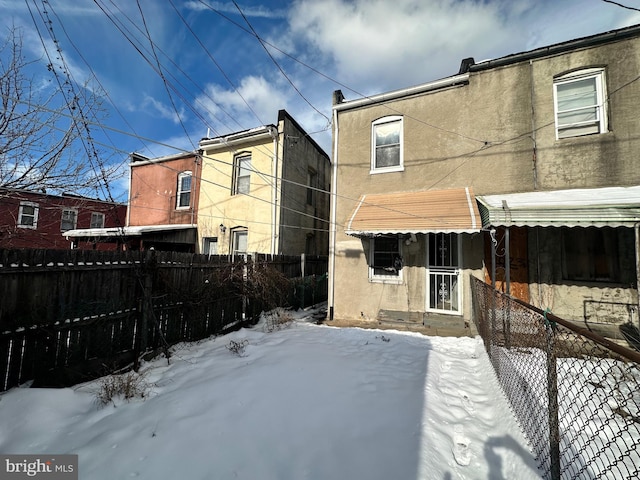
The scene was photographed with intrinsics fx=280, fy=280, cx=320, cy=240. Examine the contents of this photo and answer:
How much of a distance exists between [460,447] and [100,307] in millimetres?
5269

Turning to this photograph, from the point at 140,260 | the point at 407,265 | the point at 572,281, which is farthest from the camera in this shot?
the point at 407,265

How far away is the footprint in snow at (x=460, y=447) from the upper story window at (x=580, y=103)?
24.9ft

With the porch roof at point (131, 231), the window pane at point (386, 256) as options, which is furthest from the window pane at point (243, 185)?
the window pane at point (386, 256)

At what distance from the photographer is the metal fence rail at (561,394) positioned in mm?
2018

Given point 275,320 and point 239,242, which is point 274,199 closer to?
point 239,242

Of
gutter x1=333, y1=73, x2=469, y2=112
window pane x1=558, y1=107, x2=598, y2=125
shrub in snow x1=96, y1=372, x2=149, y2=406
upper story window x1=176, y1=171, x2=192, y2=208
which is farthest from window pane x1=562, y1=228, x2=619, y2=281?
upper story window x1=176, y1=171, x2=192, y2=208

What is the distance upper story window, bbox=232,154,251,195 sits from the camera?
12523 mm

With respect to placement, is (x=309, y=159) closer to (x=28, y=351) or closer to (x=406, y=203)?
(x=406, y=203)

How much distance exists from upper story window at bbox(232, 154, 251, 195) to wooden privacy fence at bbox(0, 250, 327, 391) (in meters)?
6.11

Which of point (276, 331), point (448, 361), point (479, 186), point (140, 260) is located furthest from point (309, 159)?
point (448, 361)

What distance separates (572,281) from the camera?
6727 millimetres

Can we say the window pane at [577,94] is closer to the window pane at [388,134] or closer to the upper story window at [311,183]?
the window pane at [388,134]

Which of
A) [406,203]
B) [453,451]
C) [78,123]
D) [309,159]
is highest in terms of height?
[309,159]

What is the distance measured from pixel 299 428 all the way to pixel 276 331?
161 inches
